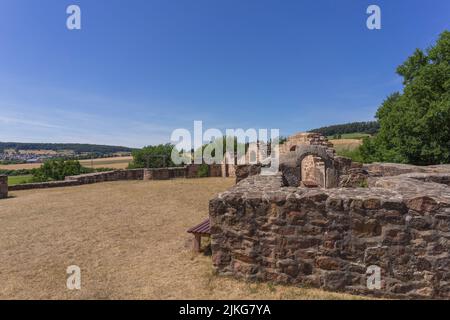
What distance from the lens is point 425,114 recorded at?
1271 cm

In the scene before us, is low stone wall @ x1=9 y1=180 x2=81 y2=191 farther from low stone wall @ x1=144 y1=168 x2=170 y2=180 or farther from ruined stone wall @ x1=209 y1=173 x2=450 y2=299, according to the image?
ruined stone wall @ x1=209 y1=173 x2=450 y2=299

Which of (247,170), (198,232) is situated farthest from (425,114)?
(198,232)

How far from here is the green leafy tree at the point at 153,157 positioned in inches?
972

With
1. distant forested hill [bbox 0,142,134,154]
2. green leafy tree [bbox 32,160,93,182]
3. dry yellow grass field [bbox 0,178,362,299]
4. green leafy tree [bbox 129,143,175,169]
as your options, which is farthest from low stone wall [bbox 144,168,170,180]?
distant forested hill [bbox 0,142,134,154]

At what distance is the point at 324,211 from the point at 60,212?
7.39 metres

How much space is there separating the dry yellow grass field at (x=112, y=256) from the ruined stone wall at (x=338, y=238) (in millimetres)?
244

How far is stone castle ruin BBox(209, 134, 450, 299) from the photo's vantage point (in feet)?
9.68

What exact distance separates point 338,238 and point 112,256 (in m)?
3.67

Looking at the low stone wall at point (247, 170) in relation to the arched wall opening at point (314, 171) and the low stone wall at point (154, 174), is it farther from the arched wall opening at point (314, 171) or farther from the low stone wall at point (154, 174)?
the low stone wall at point (154, 174)

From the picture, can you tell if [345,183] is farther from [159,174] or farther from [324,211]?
[159,174]

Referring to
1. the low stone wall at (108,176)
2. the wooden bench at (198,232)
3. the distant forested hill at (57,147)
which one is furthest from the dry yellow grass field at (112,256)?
the distant forested hill at (57,147)

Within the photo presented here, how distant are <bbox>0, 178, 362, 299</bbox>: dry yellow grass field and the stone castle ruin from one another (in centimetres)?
24

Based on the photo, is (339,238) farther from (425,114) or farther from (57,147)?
(57,147)
